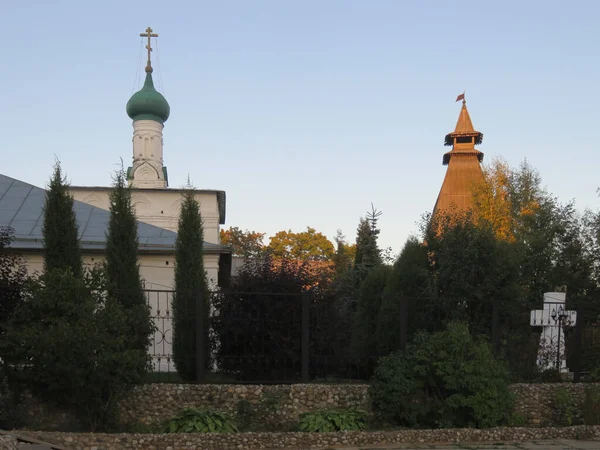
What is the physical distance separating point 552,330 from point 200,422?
6693 millimetres

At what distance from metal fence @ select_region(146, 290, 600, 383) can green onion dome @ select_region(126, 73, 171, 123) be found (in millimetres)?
21912

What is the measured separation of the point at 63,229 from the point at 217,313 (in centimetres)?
360

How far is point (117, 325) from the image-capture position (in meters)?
8.90

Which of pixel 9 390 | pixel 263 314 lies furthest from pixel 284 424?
pixel 9 390

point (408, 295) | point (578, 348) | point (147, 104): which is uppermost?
point (147, 104)

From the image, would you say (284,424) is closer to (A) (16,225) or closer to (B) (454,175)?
(A) (16,225)

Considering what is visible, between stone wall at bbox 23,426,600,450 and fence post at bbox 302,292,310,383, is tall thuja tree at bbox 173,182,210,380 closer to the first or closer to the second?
fence post at bbox 302,292,310,383

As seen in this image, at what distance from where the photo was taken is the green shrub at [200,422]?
28.9 ft

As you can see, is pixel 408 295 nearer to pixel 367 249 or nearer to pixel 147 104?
pixel 367 249

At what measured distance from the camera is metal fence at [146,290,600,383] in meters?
10.6

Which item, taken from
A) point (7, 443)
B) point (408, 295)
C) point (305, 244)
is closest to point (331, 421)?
point (7, 443)

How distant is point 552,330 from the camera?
38.7 ft

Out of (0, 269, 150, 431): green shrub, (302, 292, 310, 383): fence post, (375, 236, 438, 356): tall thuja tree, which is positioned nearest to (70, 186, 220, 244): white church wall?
(375, 236, 438, 356): tall thuja tree

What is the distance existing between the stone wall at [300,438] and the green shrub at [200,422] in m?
0.55
